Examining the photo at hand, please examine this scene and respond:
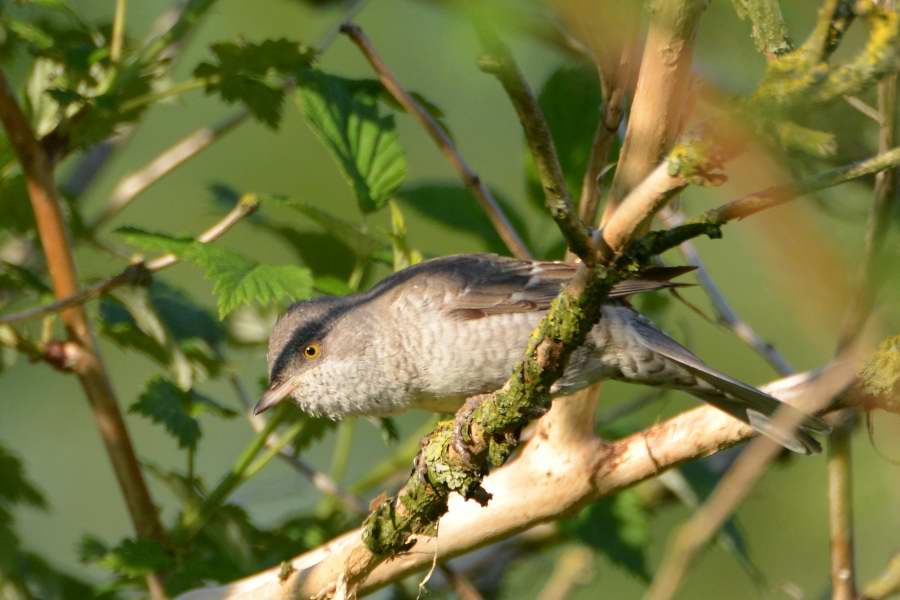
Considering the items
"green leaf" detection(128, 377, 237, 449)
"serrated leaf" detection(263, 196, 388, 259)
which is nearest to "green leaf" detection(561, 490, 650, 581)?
"serrated leaf" detection(263, 196, 388, 259)

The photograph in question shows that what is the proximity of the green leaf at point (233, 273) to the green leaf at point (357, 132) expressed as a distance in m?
0.48

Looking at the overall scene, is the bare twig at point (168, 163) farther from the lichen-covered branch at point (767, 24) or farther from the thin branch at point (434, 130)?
the lichen-covered branch at point (767, 24)

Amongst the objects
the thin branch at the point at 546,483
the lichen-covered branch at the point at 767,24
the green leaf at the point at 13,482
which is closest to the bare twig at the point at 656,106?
the lichen-covered branch at the point at 767,24

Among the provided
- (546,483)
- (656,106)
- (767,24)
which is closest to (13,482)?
(546,483)

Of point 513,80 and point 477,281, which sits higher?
point 513,80

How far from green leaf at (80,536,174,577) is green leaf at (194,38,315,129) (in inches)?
57.3

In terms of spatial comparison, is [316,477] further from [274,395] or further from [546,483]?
[546,483]

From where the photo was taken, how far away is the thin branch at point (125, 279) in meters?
3.34

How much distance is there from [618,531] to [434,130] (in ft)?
5.19

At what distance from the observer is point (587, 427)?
315 cm

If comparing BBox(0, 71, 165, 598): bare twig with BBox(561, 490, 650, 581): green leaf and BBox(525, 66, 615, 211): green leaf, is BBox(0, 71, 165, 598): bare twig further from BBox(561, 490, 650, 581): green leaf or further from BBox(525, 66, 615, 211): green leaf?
BBox(525, 66, 615, 211): green leaf

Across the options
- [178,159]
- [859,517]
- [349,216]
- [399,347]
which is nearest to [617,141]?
[399,347]

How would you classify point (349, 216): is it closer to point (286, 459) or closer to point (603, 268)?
point (286, 459)

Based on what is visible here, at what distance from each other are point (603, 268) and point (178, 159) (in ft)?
8.66
